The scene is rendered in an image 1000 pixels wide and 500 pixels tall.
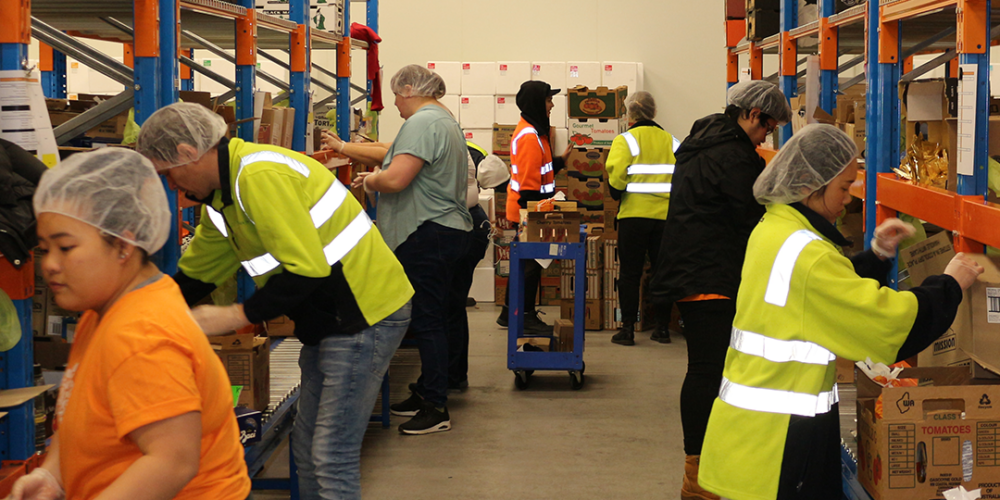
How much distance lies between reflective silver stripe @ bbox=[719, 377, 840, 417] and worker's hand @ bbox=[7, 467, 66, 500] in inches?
69.8

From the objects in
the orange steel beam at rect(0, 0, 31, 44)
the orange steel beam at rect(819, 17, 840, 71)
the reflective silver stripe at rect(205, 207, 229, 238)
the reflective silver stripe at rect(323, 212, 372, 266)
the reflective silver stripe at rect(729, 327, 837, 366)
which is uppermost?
the orange steel beam at rect(819, 17, 840, 71)

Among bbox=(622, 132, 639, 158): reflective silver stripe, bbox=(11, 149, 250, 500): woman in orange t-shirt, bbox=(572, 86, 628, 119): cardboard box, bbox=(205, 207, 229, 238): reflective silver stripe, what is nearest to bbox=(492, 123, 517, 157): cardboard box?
bbox=(572, 86, 628, 119): cardboard box

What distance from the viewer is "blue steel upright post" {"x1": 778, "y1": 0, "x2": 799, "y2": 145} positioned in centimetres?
513

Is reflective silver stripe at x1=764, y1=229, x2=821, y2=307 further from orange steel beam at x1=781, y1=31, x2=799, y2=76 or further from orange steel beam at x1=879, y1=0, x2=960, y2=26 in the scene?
orange steel beam at x1=781, y1=31, x2=799, y2=76

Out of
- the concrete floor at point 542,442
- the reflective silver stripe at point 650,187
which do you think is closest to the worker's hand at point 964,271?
the concrete floor at point 542,442

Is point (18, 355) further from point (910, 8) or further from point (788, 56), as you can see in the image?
point (788, 56)

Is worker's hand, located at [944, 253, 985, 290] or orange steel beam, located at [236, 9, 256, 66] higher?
orange steel beam, located at [236, 9, 256, 66]

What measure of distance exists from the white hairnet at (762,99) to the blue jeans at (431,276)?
1814mm

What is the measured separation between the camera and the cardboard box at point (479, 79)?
11.0m

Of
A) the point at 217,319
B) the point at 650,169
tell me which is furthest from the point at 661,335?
the point at 217,319

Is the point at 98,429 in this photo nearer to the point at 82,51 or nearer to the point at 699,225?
the point at 82,51

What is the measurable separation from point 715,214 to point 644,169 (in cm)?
337

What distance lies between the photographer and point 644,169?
7043mm

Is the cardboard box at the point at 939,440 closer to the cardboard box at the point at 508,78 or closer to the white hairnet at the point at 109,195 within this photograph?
the white hairnet at the point at 109,195
